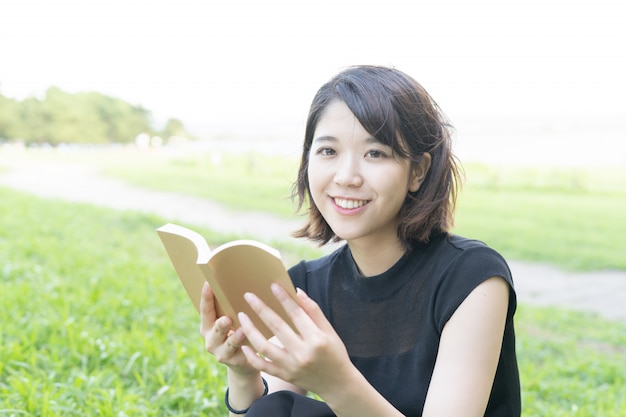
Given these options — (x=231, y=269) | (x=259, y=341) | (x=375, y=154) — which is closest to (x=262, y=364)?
(x=259, y=341)

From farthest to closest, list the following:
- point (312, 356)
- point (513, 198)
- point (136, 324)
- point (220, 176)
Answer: point (220, 176), point (513, 198), point (136, 324), point (312, 356)

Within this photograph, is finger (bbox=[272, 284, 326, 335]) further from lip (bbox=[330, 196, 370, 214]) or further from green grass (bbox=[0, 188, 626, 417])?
green grass (bbox=[0, 188, 626, 417])

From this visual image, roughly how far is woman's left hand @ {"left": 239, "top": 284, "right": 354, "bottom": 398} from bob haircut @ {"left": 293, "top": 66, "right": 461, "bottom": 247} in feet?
1.32

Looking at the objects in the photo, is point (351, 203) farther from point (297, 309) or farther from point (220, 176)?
point (220, 176)

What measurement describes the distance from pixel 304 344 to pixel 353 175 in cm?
40

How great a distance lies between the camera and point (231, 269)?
46.3 inches

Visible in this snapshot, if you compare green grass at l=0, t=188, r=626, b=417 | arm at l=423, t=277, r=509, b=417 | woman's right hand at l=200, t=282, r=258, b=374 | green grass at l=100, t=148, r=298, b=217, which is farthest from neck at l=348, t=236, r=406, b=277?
green grass at l=100, t=148, r=298, b=217

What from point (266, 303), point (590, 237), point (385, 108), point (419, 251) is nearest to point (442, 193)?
point (419, 251)

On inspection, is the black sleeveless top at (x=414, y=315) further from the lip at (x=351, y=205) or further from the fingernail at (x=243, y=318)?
the fingernail at (x=243, y=318)

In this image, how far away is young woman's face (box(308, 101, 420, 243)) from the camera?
4.57 feet

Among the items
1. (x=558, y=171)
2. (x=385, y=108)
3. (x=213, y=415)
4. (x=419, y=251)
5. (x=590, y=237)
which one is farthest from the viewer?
(x=558, y=171)

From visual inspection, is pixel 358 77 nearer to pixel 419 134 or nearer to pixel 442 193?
pixel 419 134

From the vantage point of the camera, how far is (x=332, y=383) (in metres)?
1.18

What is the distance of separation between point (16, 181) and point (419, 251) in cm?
1212
